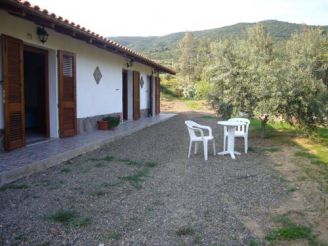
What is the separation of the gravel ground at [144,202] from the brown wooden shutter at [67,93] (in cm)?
179

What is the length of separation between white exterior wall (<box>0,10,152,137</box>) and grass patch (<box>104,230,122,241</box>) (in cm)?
A: 392

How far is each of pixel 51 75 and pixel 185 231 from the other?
6.16 meters

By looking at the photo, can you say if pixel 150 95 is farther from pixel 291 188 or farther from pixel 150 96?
pixel 291 188

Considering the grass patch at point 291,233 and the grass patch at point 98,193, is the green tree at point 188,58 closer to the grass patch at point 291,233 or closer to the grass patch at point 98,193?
the grass patch at point 98,193

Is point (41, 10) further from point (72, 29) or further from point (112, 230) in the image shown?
point (112, 230)

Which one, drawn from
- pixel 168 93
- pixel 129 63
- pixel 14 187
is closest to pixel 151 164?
pixel 14 187

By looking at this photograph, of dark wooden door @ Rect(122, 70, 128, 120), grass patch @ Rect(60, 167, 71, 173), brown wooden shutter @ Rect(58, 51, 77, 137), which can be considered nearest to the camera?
grass patch @ Rect(60, 167, 71, 173)

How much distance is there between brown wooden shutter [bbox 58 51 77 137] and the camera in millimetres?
8539

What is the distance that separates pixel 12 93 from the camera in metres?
6.55

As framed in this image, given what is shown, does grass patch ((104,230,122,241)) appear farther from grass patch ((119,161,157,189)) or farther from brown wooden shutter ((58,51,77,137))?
brown wooden shutter ((58,51,77,137))

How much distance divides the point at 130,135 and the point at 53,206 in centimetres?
652

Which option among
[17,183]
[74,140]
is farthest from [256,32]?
[17,183]

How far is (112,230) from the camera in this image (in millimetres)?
3566

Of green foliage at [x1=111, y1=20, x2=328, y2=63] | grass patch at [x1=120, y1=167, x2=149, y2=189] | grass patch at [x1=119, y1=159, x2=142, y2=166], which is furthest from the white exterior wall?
green foliage at [x1=111, y1=20, x2=328, y2=63]
